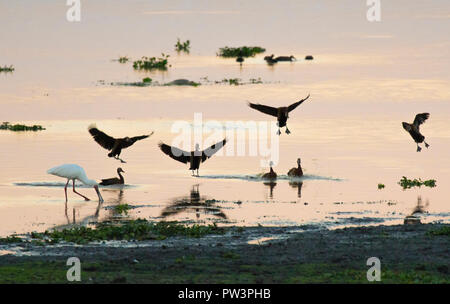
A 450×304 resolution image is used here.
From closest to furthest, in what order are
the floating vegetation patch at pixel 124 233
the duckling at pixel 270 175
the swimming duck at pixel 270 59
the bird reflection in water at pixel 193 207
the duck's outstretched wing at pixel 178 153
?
the floating vegetation patch at pixel 124 233 → the bird reflection in water at pixel 193 207 → the duckling at pixel 270 175 → the duck's outstretched wing at pixel 178 153 → the swimming duck at pixel 270 59

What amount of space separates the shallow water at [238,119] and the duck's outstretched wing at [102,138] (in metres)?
0.60

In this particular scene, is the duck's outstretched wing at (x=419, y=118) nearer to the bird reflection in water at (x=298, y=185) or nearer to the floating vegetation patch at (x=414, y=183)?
the floating vegetation patch at (x=414, y=183)

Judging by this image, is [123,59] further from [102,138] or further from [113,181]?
[113,181]

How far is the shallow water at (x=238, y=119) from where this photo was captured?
1919 centimetres

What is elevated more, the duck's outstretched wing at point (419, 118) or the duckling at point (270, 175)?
the duck's outstretched wing at point (419, 118)

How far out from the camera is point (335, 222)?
17.4 m

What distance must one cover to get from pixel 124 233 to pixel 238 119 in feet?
56.2

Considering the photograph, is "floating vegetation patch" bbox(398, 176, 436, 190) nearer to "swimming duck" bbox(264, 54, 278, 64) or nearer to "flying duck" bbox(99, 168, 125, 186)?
"flying duck" bbox(99, 168, 125, 186)

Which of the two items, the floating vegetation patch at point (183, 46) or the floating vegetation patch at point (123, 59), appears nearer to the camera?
the floating vegetation patch at point (123, 59)

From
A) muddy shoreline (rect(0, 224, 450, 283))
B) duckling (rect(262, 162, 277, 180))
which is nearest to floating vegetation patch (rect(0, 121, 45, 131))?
duckling (rect(262, 162, 277, 180))

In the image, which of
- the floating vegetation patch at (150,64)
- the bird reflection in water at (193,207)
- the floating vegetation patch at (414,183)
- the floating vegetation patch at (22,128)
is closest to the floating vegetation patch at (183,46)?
the floating vegetation patch at (150,64)

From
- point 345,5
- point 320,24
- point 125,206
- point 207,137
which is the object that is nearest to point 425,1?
point 345,5

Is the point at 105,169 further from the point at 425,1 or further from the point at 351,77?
the point at 425,1
